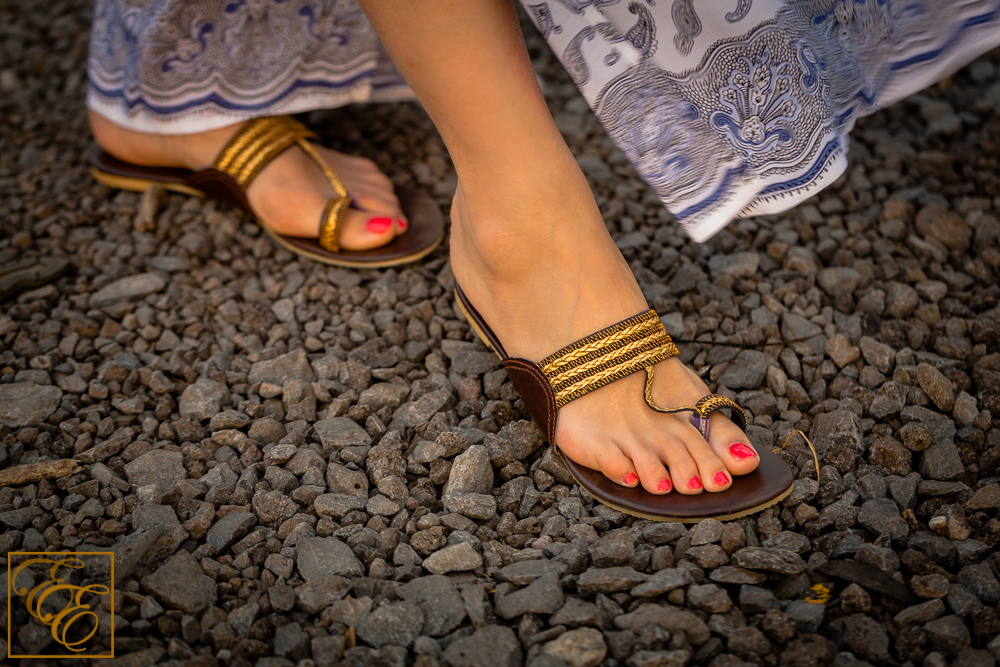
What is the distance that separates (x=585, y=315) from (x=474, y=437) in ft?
0.93

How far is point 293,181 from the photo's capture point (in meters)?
1.72

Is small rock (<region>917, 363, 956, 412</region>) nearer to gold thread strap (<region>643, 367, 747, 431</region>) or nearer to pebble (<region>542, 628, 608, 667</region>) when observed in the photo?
gold thread strap (<region>643, 367, 747, 431</region>)

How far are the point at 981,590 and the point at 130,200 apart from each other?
1.93m

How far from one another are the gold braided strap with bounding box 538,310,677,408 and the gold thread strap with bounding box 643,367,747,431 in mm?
34

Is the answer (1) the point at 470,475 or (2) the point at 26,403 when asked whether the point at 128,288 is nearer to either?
(2) the point at 26,403

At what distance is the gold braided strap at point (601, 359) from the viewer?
119cm

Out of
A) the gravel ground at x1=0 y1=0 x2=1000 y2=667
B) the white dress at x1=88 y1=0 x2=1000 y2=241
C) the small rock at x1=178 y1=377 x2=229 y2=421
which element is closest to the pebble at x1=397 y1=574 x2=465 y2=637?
the gravel ground at x1=0 y1=0 x2=1000 y2=667

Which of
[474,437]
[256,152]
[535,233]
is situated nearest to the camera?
[535,233]

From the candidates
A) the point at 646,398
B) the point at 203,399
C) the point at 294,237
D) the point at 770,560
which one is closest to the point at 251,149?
the point at 294,237

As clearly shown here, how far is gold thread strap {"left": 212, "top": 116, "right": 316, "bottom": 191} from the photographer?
1.73 meters

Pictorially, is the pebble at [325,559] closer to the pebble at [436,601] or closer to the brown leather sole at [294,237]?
the pebble at [436,601]

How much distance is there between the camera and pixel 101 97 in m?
1.83

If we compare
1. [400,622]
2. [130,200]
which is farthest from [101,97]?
[400,622]
